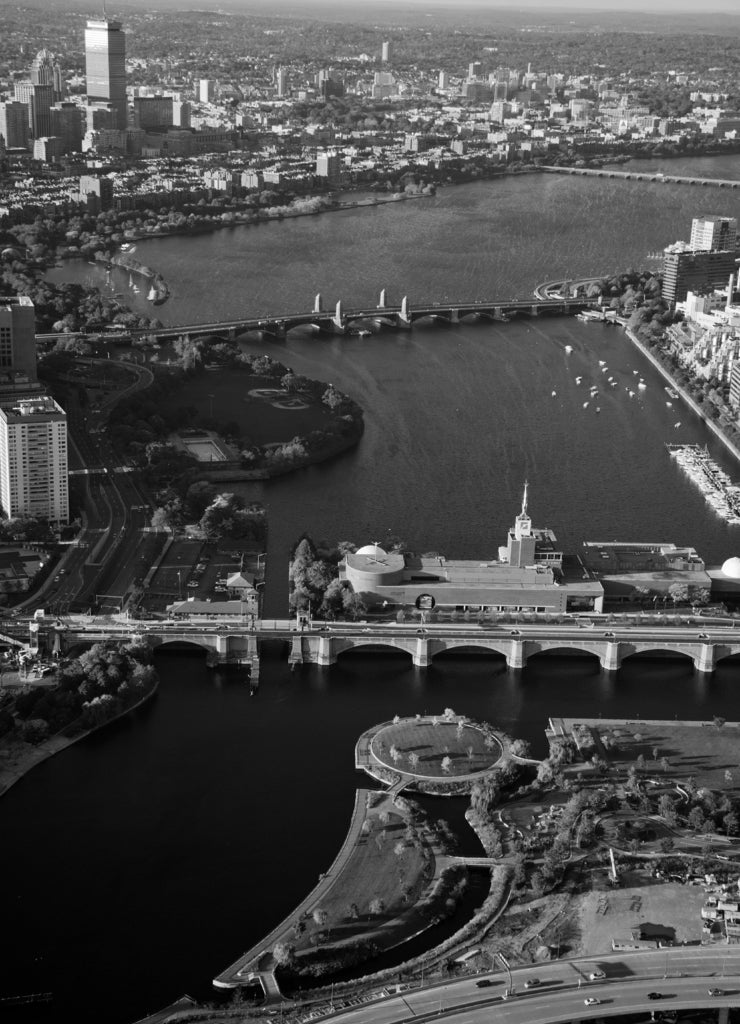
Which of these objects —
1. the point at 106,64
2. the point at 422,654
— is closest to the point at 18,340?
the point at 422,654

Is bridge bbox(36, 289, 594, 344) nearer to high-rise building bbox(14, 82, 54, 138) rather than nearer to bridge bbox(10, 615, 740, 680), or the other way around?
bridge bbox(10, 615, 740, 680)

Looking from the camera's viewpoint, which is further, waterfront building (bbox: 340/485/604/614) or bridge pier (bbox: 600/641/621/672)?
waterfront building (bbox: 340/485/604/614)

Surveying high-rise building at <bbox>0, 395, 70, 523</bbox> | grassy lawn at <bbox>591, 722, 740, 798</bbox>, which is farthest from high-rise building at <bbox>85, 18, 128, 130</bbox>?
grassy lawn at <bbox>591, 722, 740, 798</bbox>

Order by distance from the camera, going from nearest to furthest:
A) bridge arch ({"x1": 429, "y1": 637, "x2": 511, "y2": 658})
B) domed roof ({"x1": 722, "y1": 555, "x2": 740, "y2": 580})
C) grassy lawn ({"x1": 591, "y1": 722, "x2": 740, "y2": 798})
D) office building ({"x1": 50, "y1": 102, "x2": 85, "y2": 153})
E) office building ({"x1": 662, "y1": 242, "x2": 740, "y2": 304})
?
1. grassy lawn ({"x1": 591, "y1": 722, "x2": 740, "y2": 798})
2. bridge arch ({"x1": 429, "y1": 637, "x2": 511, "y2": 658})
3. domed roof ({"x1": 722, "y1": 555, "x2": 740, "y2": 580})
4. office building ({"x1": 662, "y1": 242, "x2": 740, "y2": 304})
5. office building ({"x1": 50, "y1": 102, "x2": 85, "y2": 153})

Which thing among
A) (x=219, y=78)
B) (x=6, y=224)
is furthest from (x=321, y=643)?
(x=219, y=78)

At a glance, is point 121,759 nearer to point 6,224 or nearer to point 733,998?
point 733,998

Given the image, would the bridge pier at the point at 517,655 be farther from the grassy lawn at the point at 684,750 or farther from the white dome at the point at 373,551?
the white dome at the point at 373,551
